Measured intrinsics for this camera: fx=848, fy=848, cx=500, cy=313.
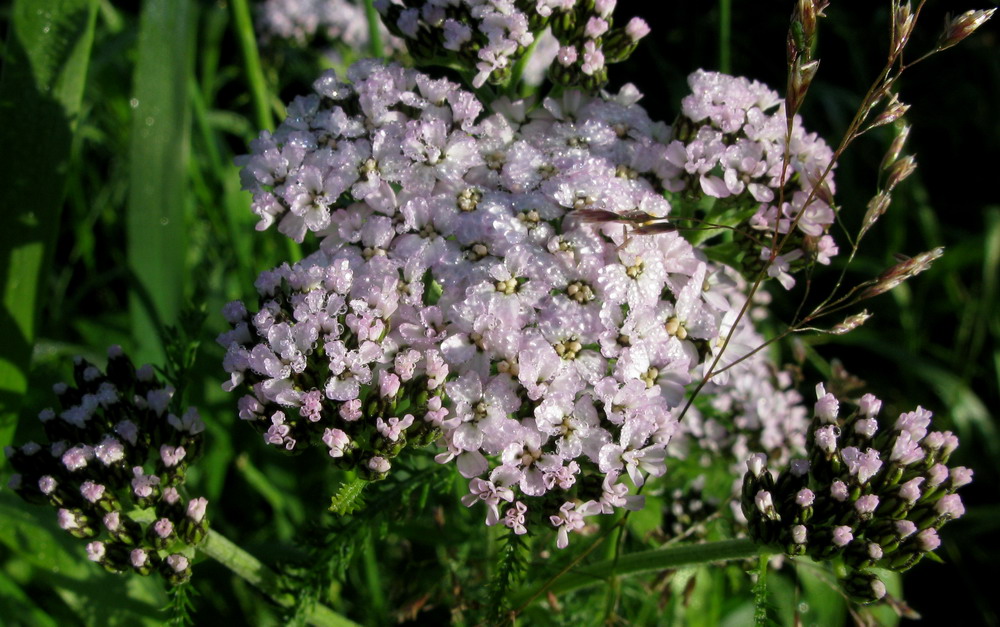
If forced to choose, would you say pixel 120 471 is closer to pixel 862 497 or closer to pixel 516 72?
pixel 516 72

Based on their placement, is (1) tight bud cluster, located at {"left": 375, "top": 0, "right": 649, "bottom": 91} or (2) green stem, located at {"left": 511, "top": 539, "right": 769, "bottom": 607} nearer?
(2) green stem, located at {"left": 511, "top": 539, "right": 769, "bottom": 607}

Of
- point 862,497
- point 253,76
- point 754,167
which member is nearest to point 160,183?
point 253,76

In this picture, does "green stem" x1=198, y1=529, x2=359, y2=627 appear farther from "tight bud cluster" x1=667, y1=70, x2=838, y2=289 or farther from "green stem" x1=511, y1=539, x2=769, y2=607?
"tight bud cluster" x1=667, y1=70, x2=838, y2=289

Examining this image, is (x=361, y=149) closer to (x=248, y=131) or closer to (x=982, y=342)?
(x=248, y=131)

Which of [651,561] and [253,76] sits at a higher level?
[253,76]

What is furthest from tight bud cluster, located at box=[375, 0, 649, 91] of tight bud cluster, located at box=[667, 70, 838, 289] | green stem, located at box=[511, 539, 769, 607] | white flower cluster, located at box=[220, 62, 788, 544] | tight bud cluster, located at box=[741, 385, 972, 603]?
green stem, located at box=[511, 539, 769, 607]
